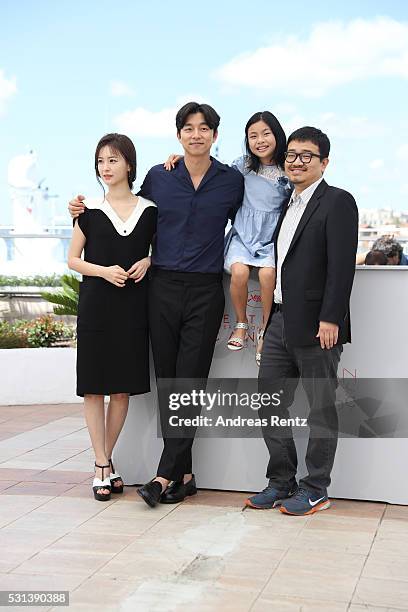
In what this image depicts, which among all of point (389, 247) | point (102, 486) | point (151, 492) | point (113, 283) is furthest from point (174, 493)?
point (389, 247)

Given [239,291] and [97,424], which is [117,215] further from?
[97,424]

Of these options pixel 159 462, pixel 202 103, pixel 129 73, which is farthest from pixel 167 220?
pixel 129 73

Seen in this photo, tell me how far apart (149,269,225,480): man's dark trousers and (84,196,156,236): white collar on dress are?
232mm

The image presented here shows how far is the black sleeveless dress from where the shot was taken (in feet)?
14.2

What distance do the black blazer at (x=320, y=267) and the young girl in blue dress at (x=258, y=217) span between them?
0.57 ft

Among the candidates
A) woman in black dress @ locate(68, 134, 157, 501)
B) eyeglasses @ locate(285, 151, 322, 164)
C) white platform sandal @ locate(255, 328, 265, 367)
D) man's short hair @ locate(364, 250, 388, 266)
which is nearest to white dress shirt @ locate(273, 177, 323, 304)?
eyeglasses @ locate(285, 151, 322, 164)

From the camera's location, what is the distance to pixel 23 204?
14164 mm

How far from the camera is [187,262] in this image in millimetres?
4250

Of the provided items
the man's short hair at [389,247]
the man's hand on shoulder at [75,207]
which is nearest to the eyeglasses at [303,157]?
the man's hand on shoulder at [75,207]

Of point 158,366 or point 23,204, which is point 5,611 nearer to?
point 158,366

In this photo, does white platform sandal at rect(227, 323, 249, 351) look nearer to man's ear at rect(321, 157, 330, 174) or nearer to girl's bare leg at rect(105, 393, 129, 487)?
girl's bare leg at rect(105, 393, 129, 487)

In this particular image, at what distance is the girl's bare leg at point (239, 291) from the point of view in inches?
165

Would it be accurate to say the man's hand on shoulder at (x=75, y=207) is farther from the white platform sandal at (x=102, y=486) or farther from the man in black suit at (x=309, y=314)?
the white platform sandal at (x=102, y=486)

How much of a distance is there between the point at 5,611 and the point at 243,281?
69.1 inches
